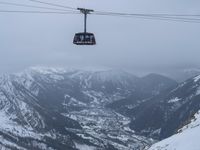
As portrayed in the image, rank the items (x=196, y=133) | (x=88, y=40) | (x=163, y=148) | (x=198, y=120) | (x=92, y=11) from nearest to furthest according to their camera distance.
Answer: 1. (x=92, y=11)
2. (x=88, y=40)
3. (x=196, y=133)
4. (x=163, y=148)
5. (x=198, y=120)

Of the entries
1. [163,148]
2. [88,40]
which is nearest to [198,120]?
[163,148]

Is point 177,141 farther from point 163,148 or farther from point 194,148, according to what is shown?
point 194,148

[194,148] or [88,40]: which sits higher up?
[88,40]

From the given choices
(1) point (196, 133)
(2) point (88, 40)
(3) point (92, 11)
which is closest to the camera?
(3) point (92, 11)

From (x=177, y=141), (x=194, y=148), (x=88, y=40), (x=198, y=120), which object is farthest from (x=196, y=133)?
(x=88, y=40)

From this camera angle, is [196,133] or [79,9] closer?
[79,9]

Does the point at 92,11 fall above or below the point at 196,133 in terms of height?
above

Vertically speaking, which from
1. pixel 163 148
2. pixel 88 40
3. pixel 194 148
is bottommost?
pixel 163 148

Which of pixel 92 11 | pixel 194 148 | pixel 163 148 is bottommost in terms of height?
pixel 163 148

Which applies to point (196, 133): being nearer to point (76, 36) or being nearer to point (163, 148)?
point (163, 148)
